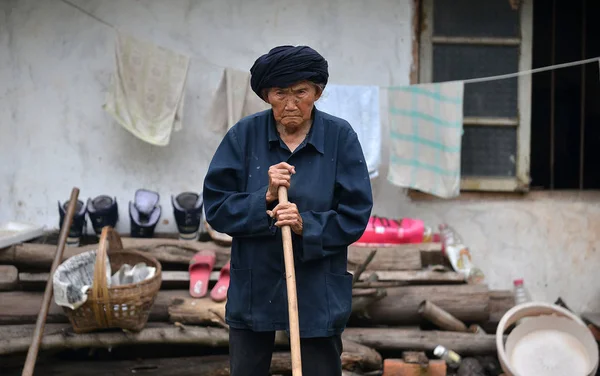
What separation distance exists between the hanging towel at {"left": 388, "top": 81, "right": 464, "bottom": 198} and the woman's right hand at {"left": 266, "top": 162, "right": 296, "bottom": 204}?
109 inches

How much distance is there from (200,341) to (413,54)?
2.83m

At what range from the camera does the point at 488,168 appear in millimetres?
5742

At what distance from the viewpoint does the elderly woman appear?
2717 millimetres

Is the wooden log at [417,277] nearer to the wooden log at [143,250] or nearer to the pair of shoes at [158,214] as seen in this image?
the wooden log at [143,250]

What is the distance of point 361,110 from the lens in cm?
536

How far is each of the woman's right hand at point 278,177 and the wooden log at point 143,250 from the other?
98.0 inches

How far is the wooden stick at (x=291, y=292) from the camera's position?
2512mm

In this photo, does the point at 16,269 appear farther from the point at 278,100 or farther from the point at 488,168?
the point at 488,168

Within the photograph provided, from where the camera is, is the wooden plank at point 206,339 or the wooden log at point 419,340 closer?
the wooden plank at point 206,339

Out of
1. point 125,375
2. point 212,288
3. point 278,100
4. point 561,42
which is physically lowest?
point 125,375

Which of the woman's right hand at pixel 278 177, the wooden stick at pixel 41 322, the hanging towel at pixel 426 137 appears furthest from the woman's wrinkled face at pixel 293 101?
the hanging towel at pixel 426 137

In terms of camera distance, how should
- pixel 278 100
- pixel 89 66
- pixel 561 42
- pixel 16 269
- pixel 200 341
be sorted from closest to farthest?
pixel 278 100, pixel 200 341, pixel 16 269, pixel 89 66, pixel 561 42

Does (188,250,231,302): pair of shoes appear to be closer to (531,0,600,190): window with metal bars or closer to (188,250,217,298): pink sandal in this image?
(188,250,217,298): pink sandal

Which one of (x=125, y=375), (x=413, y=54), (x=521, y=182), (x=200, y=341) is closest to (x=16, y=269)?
(x=125, y=375)
